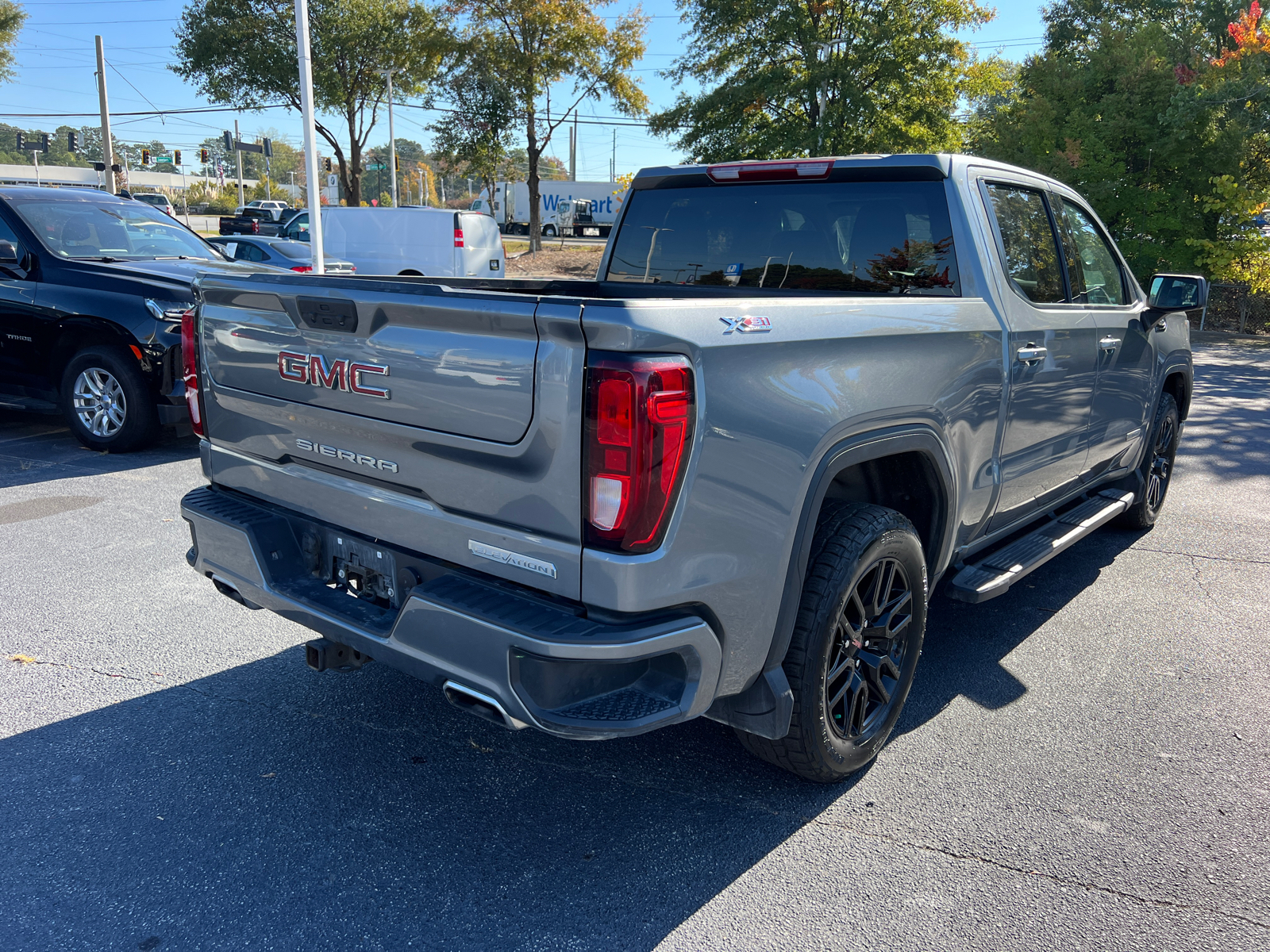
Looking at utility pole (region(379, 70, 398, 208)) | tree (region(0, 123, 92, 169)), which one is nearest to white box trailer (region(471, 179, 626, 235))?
utility pole (region(379, 70, 398, 208))

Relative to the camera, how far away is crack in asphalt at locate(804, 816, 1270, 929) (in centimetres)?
250

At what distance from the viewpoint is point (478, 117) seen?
1070 inches

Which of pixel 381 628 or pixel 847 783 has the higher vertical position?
pixel 381 628

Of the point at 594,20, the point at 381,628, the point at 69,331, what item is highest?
the point at 594,20

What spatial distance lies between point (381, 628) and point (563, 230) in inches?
2068

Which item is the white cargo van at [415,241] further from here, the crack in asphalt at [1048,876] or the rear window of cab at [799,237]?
the crack in asphalt at [1048,876]

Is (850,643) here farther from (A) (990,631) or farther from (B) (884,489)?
(A) (990,631)

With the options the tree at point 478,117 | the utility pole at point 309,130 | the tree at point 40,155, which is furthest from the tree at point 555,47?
the tree at point 40,155

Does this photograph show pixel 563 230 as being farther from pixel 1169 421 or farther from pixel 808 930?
pixel 808 930

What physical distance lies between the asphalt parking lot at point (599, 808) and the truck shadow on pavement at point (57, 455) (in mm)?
2570

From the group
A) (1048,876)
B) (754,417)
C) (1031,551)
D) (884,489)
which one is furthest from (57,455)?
(1048,876)

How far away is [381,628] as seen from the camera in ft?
8.47

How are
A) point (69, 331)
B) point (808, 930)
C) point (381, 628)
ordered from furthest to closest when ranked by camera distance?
1. point (69, 331)
2. point (381, 628)
3. point (808, 930)

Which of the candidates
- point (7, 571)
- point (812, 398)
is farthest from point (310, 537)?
point (7, 571)
